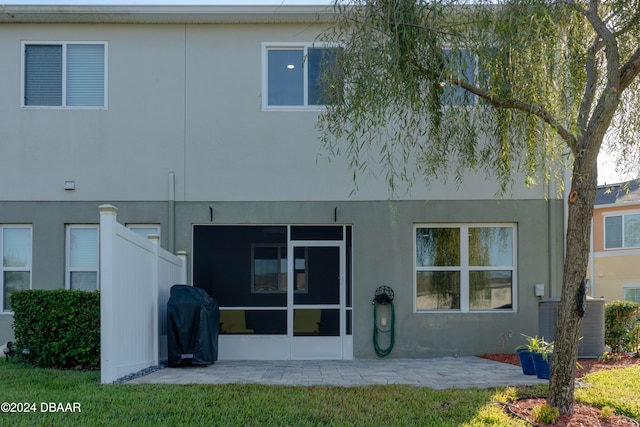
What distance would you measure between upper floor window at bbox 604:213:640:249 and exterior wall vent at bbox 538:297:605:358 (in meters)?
13.5

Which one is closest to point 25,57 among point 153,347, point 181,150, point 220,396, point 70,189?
point 70,189

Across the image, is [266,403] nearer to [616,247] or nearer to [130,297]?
[130,297]

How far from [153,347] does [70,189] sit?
3.19 m

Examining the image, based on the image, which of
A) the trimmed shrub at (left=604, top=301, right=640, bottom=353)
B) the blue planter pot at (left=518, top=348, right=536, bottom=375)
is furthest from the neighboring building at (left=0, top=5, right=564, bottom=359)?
the blue planter pot at (left=518, top=348, right=536, bottom=375)

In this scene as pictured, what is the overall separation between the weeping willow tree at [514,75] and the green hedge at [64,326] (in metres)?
4.14

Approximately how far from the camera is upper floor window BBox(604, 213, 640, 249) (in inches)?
801

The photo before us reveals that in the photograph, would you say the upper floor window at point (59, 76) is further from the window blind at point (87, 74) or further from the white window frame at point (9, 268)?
the white window frame at point (9, 268)

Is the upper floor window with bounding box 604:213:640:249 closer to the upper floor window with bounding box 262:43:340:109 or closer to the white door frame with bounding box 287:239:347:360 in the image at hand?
the white door frame with bounding box 287:239:347:360

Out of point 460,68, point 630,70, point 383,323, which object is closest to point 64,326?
point 383,323

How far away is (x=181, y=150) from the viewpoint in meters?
9.73

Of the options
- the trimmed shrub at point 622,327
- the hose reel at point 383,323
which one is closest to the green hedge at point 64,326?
the hose reel at point 383,323

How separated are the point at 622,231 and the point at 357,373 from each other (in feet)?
53.7

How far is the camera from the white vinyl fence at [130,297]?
22.0ft

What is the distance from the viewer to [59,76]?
9.73 meters
